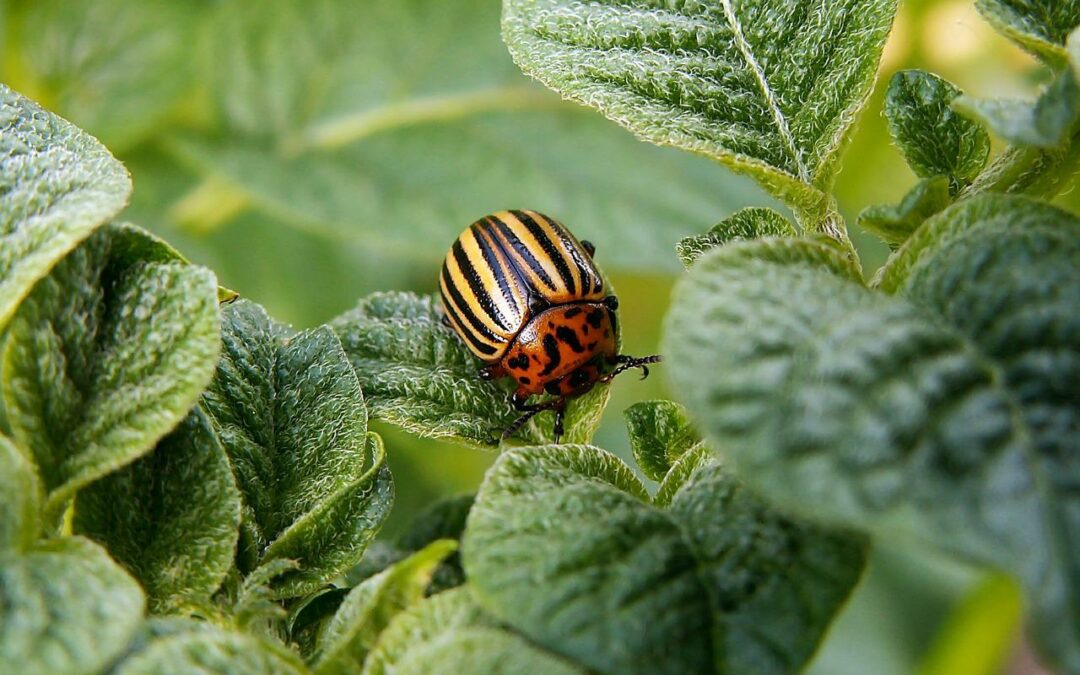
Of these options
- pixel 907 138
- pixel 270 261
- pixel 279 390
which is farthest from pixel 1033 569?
pixel 270 261

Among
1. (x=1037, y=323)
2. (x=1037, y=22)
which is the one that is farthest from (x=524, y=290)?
(x=1037, y=323)

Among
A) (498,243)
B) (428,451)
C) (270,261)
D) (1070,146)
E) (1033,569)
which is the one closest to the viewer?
(1033,569)

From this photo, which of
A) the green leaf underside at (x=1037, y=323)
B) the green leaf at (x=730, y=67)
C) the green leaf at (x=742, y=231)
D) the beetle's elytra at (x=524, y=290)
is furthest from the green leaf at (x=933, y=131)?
the beetle's elytra at (x=524, y=290)

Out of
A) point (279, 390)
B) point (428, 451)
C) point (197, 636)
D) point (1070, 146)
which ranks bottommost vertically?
point (428, 451)

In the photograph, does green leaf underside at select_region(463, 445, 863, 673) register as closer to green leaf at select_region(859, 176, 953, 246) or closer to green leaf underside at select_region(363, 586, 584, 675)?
green leaf underside at select_region(363, 586, 584, 675)

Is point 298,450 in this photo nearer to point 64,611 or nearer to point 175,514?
point 175,514

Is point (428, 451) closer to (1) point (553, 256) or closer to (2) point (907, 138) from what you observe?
(1) point (553, 256)
